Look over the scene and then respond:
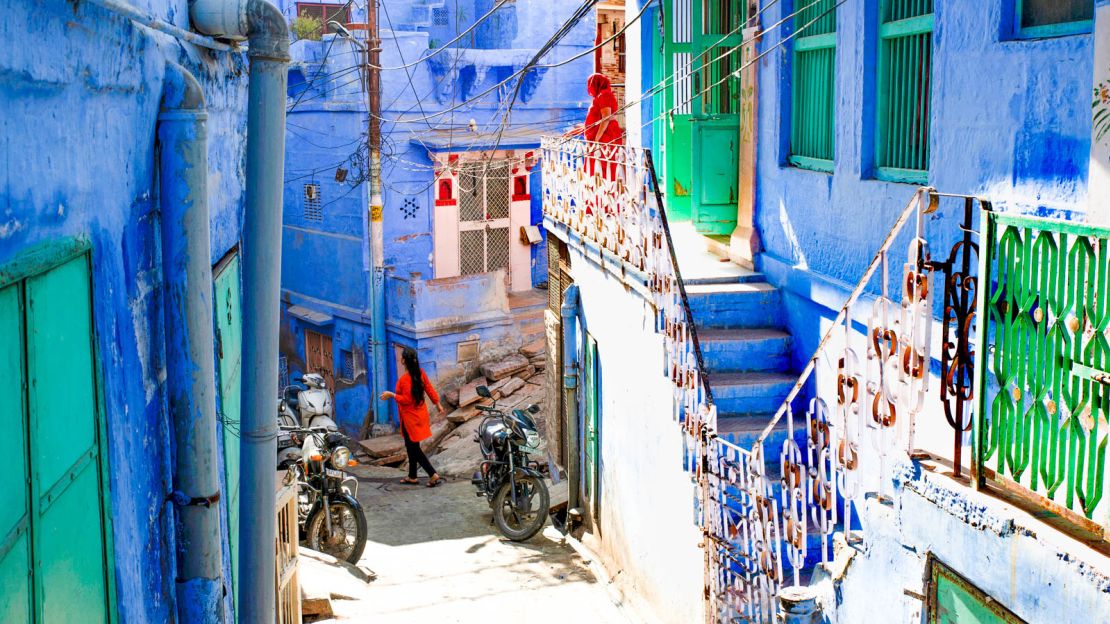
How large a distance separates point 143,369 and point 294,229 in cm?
2051

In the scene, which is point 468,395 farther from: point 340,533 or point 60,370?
point 60,370

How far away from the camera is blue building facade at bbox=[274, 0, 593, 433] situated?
20.5 metres

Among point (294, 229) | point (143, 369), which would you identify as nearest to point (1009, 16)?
point (143, 369)

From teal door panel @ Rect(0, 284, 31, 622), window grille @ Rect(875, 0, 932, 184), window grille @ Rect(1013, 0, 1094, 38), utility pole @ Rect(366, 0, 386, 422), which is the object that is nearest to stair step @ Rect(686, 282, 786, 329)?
window grille @ Rect(875, 0, 932, 184)

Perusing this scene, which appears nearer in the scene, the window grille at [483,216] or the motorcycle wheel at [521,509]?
the motorcycle wheel at [521,509]

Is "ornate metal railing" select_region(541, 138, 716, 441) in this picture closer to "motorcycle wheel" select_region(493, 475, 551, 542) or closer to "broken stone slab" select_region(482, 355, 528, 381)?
"motorcycle wheel" select_region(493, 475, 551, 542)

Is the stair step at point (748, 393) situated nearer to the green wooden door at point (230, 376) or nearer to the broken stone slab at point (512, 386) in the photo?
the green wooden door at point (230, 376)

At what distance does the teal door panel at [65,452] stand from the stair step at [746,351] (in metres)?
5.97

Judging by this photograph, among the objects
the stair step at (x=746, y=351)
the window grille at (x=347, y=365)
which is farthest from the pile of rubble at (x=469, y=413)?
the stair step at (x=746, y=351)

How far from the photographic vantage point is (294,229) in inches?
930

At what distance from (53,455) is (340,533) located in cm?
888

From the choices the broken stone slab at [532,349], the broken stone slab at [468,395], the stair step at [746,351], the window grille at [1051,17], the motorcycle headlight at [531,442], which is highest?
the window grille at [1051,17]

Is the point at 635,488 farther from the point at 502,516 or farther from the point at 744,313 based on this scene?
the point at 502,516

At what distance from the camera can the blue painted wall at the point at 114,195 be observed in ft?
8.12
